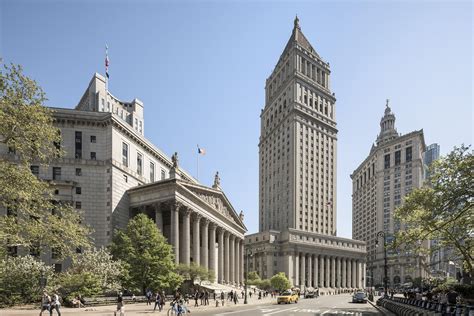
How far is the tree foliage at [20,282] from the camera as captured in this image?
40125 millimetres

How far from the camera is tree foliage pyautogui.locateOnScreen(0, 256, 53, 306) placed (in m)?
40.1

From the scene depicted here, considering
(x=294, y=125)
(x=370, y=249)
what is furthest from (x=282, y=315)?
(x=370, y=249)

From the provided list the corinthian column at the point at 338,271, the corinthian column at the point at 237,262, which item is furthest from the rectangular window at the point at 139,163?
the corinthian column at the point at 338,271

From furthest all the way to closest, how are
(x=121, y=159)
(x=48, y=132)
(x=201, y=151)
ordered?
1. (x=201, y=151)
2. (x=121, y=159)
3. (x=48, y=132)

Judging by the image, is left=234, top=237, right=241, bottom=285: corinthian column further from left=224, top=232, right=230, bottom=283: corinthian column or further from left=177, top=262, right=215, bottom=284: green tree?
left=177, top=262, right=215, bottom=284: green tree

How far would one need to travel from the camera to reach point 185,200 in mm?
66688

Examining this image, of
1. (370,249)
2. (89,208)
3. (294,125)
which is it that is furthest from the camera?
(370,249)

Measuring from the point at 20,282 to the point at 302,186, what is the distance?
109 metres

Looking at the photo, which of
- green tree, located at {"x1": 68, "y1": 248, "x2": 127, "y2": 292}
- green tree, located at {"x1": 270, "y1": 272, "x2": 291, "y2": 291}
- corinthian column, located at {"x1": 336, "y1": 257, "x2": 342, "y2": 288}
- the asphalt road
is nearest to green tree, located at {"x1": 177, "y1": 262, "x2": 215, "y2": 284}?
green tree, located at {"x1": 68, "y1": 248, "x2": 127, "y2": 292}

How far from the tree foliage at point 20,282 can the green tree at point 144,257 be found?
1046 cm

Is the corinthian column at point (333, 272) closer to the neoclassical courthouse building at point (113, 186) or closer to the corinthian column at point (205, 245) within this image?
the neoclassical courthouse building at point (113, 186)

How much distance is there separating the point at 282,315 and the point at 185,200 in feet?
112

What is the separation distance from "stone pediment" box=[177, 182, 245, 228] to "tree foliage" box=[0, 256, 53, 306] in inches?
1091

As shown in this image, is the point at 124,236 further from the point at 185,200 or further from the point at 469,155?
the point at 469,155
